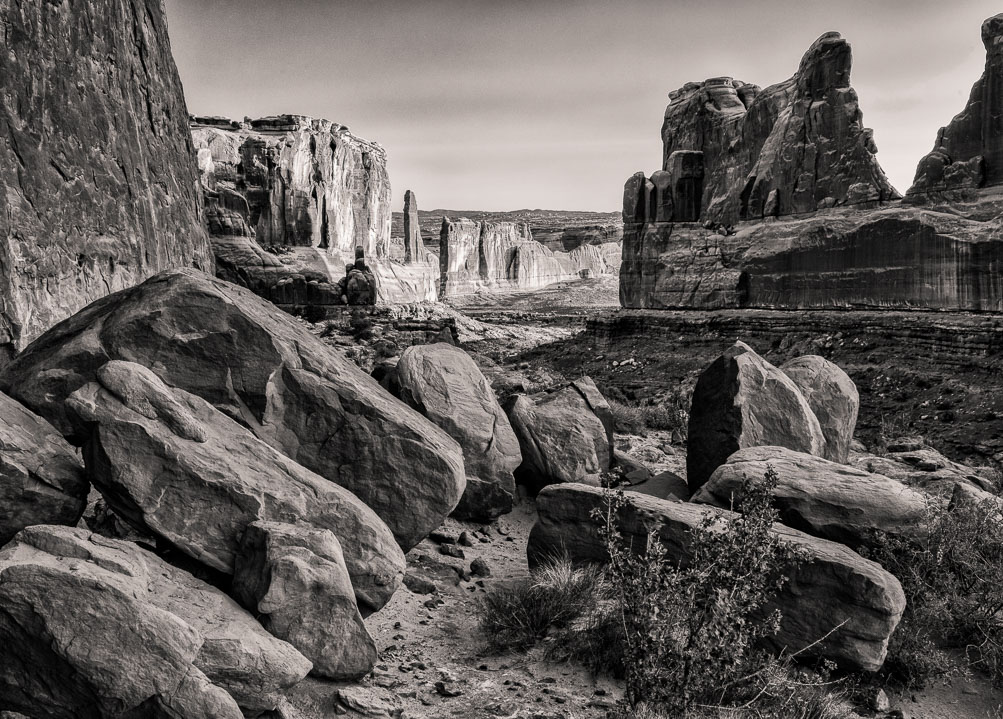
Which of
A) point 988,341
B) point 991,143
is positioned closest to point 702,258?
point 991,143

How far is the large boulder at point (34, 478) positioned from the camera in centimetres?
388

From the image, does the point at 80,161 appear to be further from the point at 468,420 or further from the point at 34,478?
the point at 34,478

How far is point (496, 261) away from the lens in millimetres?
105375

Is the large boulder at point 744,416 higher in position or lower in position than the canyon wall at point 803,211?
lower

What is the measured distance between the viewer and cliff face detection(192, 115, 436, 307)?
4022 cm

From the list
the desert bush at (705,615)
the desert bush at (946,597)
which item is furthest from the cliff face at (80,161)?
the desert bush at (946,597)

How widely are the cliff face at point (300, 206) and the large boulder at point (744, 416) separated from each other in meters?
33.4

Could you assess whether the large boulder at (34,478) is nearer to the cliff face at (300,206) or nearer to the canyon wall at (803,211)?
the canyon wall at (803,211)

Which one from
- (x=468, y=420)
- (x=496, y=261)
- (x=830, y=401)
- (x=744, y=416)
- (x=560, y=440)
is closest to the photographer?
(x=468, y=420)

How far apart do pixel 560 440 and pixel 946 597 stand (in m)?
3.72

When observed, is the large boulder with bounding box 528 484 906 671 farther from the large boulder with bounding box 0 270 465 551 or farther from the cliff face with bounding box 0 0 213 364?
the cliff face with bounding box 0 0 213 364

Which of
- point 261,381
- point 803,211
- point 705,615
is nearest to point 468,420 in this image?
point 261,381

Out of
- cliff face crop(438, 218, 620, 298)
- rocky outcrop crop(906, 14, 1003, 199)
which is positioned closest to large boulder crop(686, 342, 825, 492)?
rocky outcrop crop(906, 14, 1003, 199)

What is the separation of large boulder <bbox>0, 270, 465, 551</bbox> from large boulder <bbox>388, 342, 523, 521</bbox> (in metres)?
1.35
